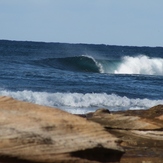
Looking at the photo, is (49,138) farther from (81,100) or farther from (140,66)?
(140,66)

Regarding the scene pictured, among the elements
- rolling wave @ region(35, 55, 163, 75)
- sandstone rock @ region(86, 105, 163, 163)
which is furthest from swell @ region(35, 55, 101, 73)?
sandstone rock @ region(86, 105, 163, 163)

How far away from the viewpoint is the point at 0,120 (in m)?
5.86

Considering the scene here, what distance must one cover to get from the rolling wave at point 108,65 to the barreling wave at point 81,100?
52.7ft

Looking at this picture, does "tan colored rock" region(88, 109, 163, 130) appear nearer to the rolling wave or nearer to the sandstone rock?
the sandstone rock

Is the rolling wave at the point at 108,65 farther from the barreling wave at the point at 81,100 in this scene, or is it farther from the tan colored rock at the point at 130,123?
the tan colored rock at the point at 130,123

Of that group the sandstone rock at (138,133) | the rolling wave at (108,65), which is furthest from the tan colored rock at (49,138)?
the rolling wave at (108,65)

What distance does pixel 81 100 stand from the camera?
21.8 metres

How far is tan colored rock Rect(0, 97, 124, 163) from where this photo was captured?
18.8 feet

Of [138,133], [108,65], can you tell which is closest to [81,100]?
[138,133]

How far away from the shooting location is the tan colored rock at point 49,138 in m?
5.73

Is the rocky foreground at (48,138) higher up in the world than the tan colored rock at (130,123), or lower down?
lower down

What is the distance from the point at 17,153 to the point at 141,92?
2052cm

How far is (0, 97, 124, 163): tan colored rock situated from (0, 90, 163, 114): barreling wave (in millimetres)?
14013

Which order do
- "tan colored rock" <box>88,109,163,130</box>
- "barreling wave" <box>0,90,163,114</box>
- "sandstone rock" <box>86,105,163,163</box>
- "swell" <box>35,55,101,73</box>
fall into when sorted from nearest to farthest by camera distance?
"sandstone rock" <box>86,105,163,163</box> → "tan colored rock" <box>88,109,163,130</box> → "barreling wave" <box>0,90,163,114</box> → "swell" <box>35,55,101,73</box>
